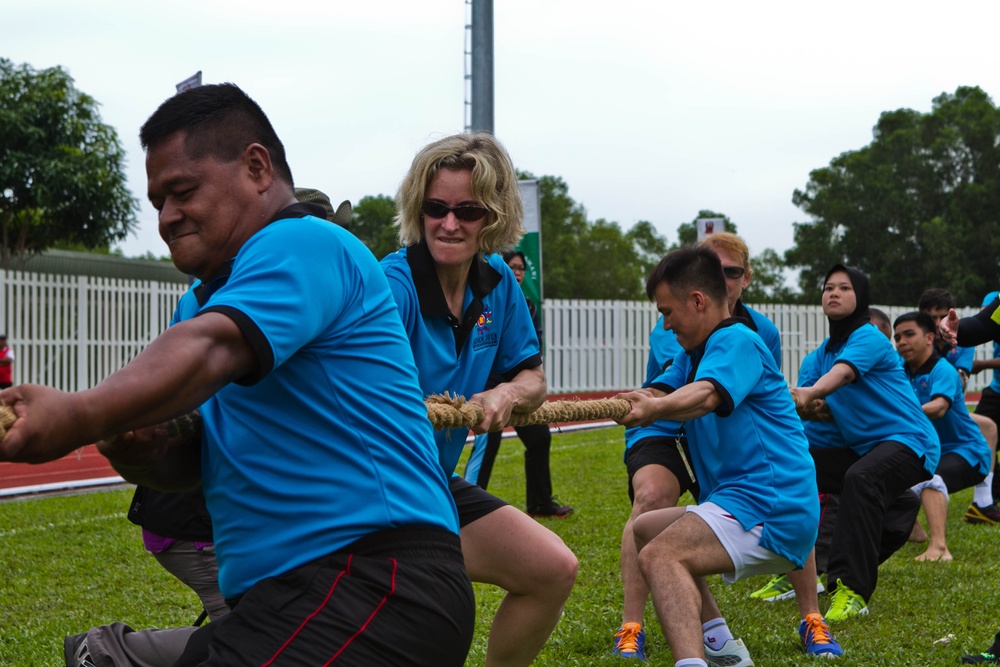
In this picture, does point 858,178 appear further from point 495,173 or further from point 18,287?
point 495,173

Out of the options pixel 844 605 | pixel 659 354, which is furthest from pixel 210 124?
pixel 844 605

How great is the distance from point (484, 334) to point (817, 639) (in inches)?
A: 104

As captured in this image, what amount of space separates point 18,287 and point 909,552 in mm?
15501

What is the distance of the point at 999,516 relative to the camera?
32.3 feet

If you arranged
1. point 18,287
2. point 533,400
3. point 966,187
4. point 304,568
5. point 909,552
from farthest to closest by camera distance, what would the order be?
1. point 966,187
2. point 18,287
3. point 909,552
4. point 533,400
5. point 304,568

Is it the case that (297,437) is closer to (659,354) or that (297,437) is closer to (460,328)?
(460,328)

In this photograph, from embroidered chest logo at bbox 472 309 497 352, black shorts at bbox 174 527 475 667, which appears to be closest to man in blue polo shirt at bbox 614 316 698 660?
embroidered chest logo at bbox 472 309 497 352

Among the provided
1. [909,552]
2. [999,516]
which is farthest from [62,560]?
[999,516]

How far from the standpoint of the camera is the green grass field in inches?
217

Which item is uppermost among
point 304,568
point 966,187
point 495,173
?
point 966,187

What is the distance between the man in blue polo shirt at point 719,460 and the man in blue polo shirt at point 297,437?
1.96m

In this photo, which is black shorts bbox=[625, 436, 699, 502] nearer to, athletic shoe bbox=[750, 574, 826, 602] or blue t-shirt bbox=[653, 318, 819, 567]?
blue t-shirt bbox=[653, 318, 819, 567]

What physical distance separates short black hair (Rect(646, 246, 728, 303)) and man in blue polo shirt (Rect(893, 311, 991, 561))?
4.31 meters

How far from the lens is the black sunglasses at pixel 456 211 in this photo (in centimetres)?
360
